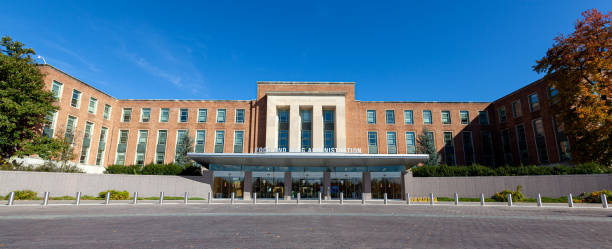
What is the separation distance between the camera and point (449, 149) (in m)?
43.9

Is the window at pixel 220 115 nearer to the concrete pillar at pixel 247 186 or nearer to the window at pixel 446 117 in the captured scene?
the concrete pillar at pixel 247 186

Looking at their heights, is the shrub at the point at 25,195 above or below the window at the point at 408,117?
below

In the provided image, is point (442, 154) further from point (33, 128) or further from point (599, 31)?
point (33, 128)

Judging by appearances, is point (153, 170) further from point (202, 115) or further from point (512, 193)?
point (512, 193)

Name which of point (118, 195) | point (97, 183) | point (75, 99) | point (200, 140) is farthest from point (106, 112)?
point (118, 195)

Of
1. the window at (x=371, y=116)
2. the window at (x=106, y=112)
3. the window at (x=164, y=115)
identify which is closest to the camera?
the window at (x=106, y=112)

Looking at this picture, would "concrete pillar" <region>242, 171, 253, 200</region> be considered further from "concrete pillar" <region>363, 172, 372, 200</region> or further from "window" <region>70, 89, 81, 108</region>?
"window" <region>70, 89, 81, 108</region>

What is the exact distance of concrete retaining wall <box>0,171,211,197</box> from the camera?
956 inches

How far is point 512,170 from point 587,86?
1305 cm

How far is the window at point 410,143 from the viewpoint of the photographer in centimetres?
4359

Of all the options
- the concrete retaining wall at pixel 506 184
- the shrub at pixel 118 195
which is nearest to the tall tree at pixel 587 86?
the concrete retaining wall at pixel 506 184

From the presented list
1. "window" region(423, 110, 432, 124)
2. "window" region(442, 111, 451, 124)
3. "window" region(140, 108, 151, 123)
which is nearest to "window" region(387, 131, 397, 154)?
"window" region(423, 110, 432, 124)

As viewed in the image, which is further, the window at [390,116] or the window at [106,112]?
the window at [390,116]

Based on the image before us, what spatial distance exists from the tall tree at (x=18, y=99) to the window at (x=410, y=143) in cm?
4263
